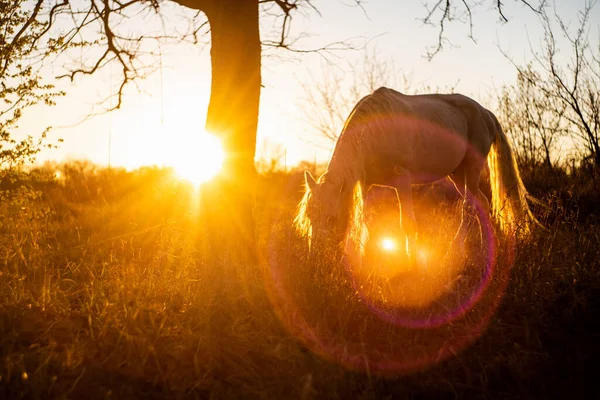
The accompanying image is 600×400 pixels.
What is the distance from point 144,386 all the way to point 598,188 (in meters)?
9.00

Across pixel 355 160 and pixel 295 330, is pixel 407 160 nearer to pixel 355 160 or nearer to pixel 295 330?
pixel 355 160

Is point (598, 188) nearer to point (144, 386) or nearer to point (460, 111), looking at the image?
point (460, 111)

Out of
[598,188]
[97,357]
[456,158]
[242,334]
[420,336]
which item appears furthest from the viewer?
[598,188]

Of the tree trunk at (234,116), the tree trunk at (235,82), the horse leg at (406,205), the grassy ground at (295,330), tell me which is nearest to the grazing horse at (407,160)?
the horse leg at (406,205)

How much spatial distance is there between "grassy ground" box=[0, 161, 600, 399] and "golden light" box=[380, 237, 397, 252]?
3.24ft

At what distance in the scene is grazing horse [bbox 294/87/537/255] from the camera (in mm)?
4742

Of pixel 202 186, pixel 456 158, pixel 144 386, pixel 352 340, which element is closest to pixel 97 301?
pixel 144 386

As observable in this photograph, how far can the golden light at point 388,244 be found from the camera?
5.44 metres

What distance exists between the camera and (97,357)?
109 inches

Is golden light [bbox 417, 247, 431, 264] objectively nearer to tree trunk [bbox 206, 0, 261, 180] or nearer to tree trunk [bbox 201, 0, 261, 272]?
tree trunk [bbox 201, 0, 261, 272]

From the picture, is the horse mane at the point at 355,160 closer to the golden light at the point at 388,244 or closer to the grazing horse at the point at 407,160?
the grazing horse at the point at 407,160

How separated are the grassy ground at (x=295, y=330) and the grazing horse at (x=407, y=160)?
0.52 m

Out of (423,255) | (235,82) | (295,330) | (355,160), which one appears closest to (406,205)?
(423,255)

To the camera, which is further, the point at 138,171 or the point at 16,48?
the point at 138,171
